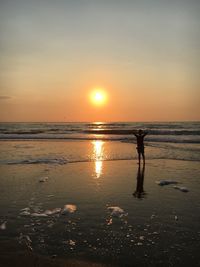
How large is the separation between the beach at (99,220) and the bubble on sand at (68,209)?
0.08 feet

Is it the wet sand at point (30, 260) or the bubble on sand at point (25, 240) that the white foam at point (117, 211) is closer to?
the bubble on sand at point (25, 240)

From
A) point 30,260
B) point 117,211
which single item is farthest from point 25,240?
point 117,211

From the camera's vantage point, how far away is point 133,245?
596 centimetres

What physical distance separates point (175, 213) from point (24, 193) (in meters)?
4.70

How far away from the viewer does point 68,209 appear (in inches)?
324

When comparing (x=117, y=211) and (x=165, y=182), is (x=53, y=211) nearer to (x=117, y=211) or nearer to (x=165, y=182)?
(x=117, y=211)

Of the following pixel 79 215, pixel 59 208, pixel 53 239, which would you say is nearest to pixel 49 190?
pixel 59 208

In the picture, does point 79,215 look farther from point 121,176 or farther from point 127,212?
point 121,176

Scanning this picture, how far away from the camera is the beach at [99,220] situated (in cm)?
553

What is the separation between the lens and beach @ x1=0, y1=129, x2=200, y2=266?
553 cm

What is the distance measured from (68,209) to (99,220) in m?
1.19

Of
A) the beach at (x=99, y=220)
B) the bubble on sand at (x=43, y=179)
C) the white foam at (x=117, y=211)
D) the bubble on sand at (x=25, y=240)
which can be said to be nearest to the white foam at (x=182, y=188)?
the beach at (x=99, y=220)

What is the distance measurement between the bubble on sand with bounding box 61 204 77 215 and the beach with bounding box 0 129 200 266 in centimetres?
2

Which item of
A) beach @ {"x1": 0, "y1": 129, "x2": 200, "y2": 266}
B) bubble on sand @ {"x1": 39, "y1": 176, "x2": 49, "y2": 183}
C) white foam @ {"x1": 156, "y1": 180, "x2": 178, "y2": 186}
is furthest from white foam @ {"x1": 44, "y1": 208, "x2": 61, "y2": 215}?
white foam @ {"x1": 156, "y1": 180, "x2": 178, "y2": 186}
